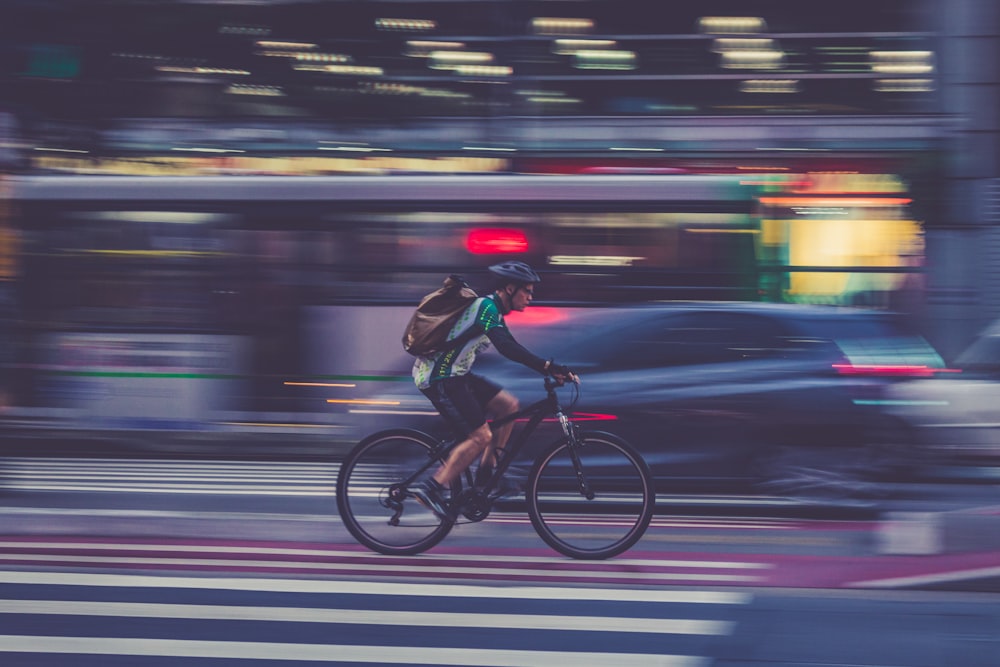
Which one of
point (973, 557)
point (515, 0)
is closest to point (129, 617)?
point (973, 557)

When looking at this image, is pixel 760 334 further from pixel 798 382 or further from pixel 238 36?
pixel 238 36

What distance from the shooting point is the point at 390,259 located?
512 inches

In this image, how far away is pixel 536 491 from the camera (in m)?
7.33

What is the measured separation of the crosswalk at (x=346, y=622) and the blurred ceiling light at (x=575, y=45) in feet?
47.3

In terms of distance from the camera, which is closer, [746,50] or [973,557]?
[973,557]

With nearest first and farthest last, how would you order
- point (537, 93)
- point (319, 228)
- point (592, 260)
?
point (592, 260) < point (319, 228) < point (537, 93)

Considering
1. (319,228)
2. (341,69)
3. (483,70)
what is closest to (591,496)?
(341,69)

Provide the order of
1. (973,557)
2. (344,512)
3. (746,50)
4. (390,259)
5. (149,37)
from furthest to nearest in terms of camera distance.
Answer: (746,50) < (390,259) < (149,37) < (344,512) < (973,557)

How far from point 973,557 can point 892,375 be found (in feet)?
8.28

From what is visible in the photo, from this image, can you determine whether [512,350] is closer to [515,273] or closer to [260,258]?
[515,273]

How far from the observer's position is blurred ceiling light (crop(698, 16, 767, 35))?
2142 cm

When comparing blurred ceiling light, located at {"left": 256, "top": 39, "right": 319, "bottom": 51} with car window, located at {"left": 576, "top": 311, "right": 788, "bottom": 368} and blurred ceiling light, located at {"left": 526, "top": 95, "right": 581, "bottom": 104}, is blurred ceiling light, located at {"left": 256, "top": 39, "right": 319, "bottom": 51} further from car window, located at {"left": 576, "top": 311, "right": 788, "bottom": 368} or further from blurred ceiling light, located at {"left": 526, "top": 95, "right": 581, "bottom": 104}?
blurred ceiling light, located at {"left": 526, "top": 95, "right": 581, "bottom": 104}

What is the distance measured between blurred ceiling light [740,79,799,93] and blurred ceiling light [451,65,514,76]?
3.98m

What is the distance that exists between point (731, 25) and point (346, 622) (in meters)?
17.2
